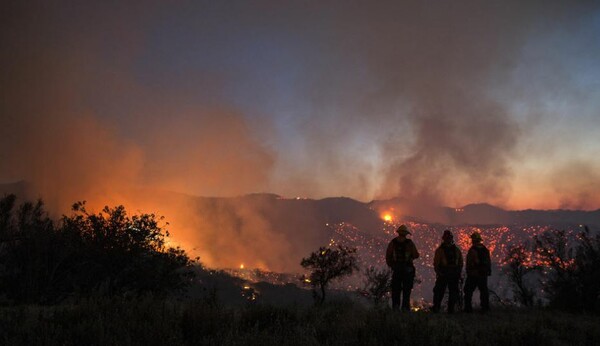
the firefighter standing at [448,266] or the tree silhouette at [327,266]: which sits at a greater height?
the firefighter standing at [448,266]

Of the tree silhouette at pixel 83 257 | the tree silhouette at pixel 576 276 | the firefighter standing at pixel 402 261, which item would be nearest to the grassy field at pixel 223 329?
the firefighter standing at pixel 402 261

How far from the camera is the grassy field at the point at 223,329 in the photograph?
4.24 meters

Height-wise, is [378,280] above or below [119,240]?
below

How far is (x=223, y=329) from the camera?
4676 mm

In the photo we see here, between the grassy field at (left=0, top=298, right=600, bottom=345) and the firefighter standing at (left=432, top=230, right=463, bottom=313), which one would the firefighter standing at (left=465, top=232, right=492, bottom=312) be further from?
the grassy field at (left=0, top=298, right=600, bottom=345)

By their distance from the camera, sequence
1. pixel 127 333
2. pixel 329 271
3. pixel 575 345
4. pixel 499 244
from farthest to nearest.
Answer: pixel 499 244, pixel 329 271, pixel 575 345, pixel 127 333

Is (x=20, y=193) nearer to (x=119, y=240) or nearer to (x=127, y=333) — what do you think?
(x=119, y=240)

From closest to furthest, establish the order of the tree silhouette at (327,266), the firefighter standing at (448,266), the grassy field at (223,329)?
the grassy field at (223,329) < the firefighter standing at (448,266) < the tree silhouette at (327,266)

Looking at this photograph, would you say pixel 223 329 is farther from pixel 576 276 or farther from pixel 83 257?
pixel 576 276

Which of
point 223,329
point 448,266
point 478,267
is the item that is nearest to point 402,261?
point 448,266

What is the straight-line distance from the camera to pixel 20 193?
A: 145 m

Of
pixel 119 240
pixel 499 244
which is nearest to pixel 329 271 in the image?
pixel 119 240

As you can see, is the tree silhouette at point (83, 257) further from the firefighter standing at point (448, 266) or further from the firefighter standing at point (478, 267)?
the firefighter standing at point (478, 267)

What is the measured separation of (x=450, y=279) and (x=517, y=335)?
539cm
